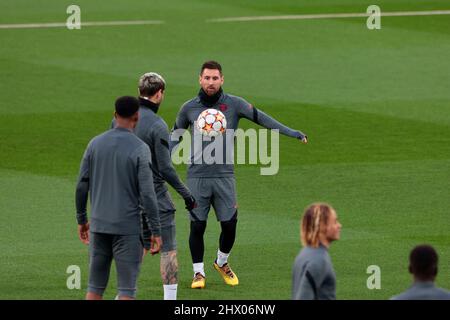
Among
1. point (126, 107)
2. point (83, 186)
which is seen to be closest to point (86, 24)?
point (83, 186)

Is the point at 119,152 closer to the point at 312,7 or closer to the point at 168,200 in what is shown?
the point at 168,200

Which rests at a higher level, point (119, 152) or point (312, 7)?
point (312, 7)

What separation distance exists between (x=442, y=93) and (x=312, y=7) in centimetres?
950

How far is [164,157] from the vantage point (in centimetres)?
1230

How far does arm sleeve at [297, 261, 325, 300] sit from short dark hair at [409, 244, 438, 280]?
724mm

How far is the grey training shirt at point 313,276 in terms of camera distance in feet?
30.3

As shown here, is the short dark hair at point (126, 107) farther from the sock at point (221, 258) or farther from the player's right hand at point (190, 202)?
the sock at point (221, 258)

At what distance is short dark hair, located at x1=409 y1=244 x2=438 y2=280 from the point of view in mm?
8844

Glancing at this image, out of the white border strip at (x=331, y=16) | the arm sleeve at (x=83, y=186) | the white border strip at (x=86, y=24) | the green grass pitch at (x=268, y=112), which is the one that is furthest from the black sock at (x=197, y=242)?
the white border strip at (x=331, y=16)

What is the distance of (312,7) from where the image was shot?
114 ft

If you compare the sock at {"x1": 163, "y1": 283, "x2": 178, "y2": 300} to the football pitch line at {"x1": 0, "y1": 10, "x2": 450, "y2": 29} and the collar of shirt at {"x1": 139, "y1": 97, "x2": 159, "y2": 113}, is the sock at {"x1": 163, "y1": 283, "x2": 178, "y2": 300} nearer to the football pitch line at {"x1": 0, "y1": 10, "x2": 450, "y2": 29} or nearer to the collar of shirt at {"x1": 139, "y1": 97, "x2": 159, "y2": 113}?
the collar of shirt at {"x1": 139, "y1": 97, "x2": 159, "y2": 113}

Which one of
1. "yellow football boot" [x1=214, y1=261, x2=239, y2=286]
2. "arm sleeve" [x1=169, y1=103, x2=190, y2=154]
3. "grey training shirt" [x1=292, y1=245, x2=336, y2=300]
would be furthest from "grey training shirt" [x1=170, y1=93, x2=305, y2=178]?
"grey training shirt" [x1=292, y1=245, x2=336, y2=300]

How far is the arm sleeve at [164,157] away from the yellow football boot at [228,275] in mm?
1831
